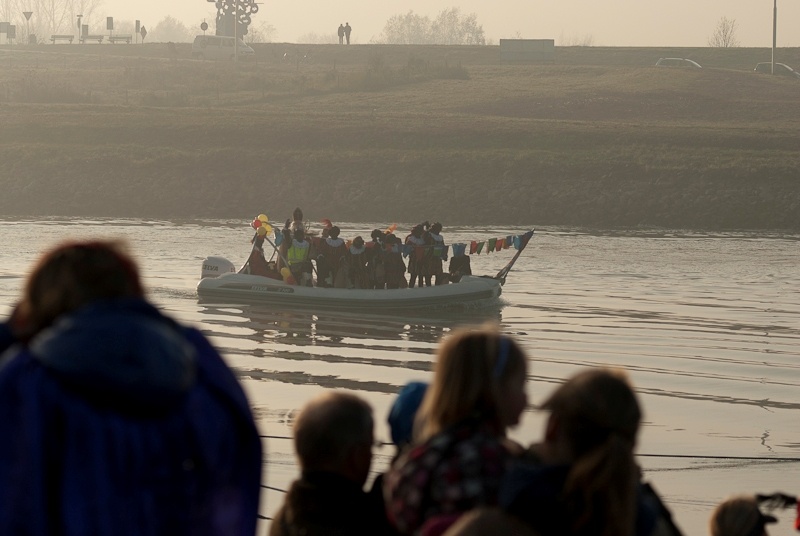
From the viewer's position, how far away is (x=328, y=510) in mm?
4734

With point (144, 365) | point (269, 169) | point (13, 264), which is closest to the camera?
point (144, 365)

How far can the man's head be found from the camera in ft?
15.2

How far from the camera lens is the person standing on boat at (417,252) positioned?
27297 millimetres

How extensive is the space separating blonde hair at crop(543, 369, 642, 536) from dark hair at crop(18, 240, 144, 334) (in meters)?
1.20

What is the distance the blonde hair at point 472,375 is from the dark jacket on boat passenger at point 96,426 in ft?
3.33

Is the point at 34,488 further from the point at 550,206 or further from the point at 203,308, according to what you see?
the point at 550,206

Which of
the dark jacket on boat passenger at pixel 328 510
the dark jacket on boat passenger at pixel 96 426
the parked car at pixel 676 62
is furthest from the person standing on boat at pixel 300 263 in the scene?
the parked car at pixel 676 62

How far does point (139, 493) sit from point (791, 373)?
1602 cm

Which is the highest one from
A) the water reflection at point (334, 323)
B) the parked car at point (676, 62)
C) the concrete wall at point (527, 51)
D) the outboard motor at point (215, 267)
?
the concrete wall at point (527, 51)

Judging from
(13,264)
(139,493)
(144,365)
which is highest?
(144,365)

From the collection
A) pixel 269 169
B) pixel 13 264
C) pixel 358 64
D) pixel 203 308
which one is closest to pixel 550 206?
pixel 269 169

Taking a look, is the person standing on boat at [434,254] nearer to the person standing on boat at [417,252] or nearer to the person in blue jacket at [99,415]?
the person standing on boat at [417,252]

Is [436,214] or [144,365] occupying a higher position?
[144,365]

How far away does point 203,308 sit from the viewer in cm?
2592
